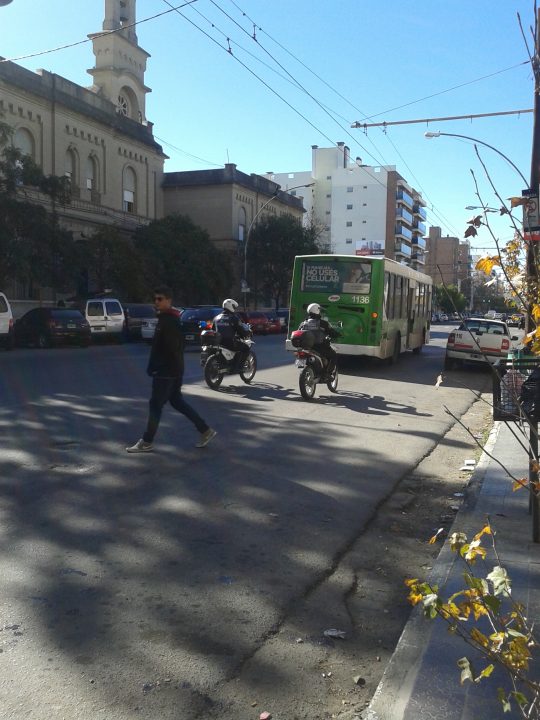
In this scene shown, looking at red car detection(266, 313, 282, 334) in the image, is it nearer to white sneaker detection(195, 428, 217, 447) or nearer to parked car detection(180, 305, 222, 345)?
parked car detection(180, 305, 222, 345)

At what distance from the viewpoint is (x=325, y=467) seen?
768cm

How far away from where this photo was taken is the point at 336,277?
1808cm

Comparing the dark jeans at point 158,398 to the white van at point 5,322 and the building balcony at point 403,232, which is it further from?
the building balcony at point 403,232

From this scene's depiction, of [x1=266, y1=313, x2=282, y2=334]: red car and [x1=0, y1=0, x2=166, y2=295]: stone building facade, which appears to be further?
[x1=266, y1=313, x2=282, y2=334]: red car

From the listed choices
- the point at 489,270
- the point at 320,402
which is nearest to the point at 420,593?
the point at 489,270

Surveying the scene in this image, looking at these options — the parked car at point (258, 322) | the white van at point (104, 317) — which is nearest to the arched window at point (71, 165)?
the parked car at point (258, 322)

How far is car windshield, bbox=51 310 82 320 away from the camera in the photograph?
2530cm

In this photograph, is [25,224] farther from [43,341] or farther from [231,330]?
[231,330]

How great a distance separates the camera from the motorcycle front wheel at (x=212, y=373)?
43.8 ft

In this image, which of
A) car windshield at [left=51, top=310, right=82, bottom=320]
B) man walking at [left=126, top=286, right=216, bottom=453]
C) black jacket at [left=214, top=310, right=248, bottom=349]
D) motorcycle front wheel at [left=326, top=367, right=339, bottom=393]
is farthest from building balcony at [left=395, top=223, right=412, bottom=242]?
man walking at [left=126, top=286, right=216, bottom=453]

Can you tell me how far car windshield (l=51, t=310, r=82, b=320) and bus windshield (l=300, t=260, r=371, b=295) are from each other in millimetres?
10701

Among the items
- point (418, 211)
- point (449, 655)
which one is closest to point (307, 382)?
point (449, 655)

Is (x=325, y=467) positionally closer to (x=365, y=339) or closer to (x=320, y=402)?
(x=320, y=402)

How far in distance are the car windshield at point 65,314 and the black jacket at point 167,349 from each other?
1853 cm
